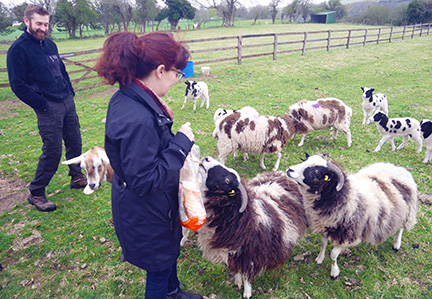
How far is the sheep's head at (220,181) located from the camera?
2.61 meters

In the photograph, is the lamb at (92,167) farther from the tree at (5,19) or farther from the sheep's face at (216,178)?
the tree at (5,19)

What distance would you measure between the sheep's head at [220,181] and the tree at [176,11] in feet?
189

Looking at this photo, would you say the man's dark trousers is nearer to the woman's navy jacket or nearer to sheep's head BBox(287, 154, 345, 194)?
the woman's navy jacket

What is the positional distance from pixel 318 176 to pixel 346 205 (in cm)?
52

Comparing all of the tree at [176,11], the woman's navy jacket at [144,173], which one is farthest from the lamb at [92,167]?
the tree at [176,11]

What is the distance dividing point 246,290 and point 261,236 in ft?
2.32

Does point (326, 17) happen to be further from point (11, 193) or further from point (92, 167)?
point (11, 193)

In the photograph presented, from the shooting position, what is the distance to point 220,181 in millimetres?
2623

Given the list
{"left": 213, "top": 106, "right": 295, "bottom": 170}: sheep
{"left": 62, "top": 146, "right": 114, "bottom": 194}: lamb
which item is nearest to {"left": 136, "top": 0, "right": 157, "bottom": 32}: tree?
{"left": 213, "top": 106, "right": 295, "bottom": 170}: sheep

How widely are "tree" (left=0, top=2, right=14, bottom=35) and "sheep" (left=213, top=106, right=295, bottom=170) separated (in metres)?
50.0

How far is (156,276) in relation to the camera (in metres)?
2.06

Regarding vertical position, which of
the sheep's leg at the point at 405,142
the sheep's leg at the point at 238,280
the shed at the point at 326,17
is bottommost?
the sheep's leg at the point at 238,280

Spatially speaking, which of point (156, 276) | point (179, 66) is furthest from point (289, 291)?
point (179, 66)

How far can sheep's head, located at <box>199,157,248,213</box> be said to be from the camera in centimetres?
261
